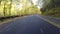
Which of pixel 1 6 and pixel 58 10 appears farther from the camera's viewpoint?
pixel 58 10

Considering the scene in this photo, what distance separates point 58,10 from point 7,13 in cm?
1949

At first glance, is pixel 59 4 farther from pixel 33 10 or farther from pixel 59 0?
pixel 33 10

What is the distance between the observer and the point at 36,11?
196 meters

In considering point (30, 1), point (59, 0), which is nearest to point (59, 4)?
point (59, 0)

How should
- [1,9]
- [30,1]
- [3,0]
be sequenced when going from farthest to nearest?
[30,1] → [1,9] → [3,0]

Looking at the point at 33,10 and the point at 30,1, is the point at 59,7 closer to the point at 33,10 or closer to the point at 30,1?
the point at 30,1

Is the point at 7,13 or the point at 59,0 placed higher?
the point at 59,0

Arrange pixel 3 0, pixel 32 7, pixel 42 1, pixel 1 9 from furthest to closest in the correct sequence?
pixel 32 7
pixel 42 1
pixel 1 9
pixel 3 0

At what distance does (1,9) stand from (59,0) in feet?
74.1

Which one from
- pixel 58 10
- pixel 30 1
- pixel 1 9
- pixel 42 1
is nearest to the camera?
pixel 1 9

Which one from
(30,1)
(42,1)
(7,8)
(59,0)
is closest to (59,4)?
(59,0)

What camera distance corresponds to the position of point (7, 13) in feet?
220

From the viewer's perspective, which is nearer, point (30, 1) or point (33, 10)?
point (30, 1)

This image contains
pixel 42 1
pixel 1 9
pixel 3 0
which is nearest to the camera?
pixel 3 0
